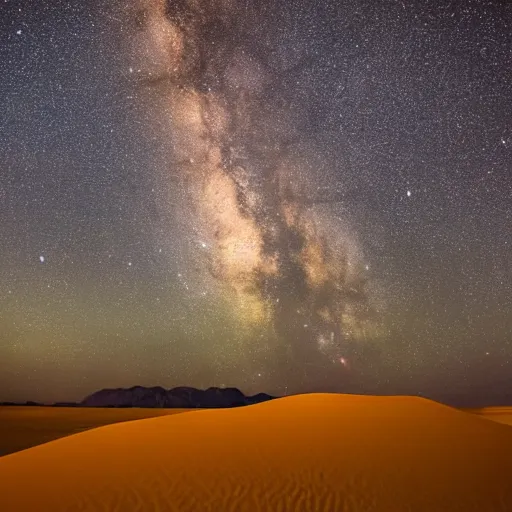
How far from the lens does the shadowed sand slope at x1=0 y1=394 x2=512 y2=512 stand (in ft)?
39.3

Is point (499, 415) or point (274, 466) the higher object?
point (499, 415)

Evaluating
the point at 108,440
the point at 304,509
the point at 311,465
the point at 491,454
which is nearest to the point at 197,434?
the point at 108,440

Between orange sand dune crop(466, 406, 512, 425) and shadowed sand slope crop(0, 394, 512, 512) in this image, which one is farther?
orange sand dune crop(466, 406, 512, 425)

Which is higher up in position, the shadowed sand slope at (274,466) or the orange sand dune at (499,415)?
the orange sand dune at (499,415)

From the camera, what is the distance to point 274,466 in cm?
1378

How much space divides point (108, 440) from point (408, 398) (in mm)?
12985

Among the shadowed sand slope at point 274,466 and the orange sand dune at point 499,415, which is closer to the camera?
the shadowed sand slope at point 274,466

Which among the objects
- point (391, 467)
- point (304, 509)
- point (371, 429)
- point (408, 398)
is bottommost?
point (304, 509)

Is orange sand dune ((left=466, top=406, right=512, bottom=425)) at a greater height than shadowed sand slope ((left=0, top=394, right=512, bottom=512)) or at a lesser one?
greater

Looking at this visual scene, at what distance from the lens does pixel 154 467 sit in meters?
13.7

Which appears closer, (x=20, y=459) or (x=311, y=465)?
(x=311, y=465)

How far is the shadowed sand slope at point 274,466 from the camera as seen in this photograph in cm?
1198

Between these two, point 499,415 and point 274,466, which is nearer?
point 274,466

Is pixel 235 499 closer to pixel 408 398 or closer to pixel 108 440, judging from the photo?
pixel 108 440
